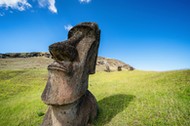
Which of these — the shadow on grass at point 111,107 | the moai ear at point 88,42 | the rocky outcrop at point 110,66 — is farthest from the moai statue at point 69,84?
the rocky outcrop at point 110,66

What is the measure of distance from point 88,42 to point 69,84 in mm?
2260

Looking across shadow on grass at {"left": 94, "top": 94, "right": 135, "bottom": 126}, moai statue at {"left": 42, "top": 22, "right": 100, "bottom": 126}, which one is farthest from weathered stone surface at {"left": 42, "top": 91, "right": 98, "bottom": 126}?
shadow on grass at {"left": 94, "top": 94, "right": 135, "bottom": 126}

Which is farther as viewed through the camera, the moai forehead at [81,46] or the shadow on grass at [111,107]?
the shadow on grass at [111,107]

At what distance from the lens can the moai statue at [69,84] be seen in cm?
692

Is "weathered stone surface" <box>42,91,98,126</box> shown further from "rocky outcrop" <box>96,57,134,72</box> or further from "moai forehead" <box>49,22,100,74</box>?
"rocky outcrop" <box>96,57,134,72</box>

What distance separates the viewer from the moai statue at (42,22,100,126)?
→ 6.92 meters

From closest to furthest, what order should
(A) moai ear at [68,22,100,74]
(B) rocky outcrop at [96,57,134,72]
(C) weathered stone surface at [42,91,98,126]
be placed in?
(C) weathered stone surface at [42,91,98,126] < (A) moai ear at [68,22,100,74] < (B) rocky outcrop at [96,57,134,72]

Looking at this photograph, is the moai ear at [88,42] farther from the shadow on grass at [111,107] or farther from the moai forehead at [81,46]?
the shadow on grass at [111,107]

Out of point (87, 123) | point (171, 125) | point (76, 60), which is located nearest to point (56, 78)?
point (76, 60)

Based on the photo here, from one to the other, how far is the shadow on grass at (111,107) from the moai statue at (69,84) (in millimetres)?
665

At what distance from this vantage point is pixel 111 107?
9.65 metres

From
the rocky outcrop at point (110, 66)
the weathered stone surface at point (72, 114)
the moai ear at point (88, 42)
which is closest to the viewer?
the weathered stone surface at point (72, 114)

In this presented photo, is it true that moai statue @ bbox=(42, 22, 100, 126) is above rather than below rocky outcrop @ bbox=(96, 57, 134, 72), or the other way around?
below

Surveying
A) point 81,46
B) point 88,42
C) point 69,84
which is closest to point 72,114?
point 69,84
